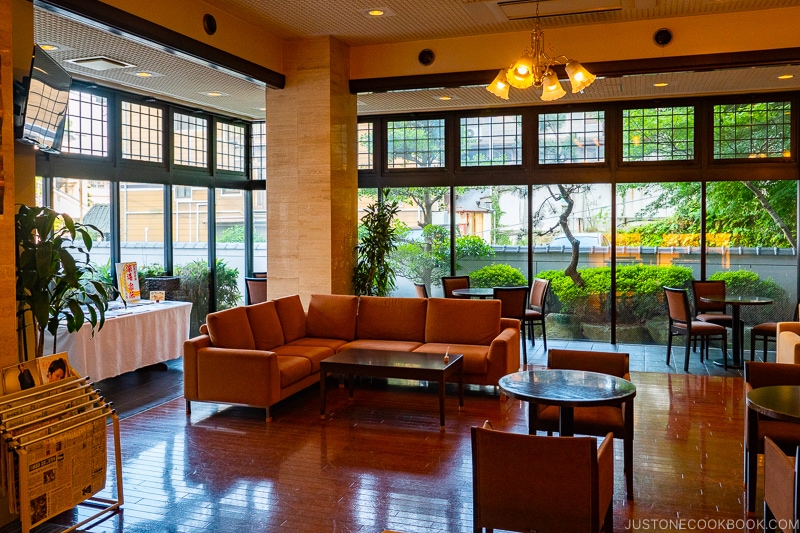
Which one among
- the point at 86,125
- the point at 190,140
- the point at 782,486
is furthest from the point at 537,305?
the point at 782,486

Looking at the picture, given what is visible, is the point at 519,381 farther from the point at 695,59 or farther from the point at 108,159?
the point at 108,159

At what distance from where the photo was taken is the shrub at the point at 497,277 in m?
10.4

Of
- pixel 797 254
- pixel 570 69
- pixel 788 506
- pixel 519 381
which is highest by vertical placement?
pixel 570 69

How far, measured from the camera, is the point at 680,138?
9.62 metres

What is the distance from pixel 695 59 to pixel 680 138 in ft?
7.63

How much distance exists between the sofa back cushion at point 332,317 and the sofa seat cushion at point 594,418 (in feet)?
11.7

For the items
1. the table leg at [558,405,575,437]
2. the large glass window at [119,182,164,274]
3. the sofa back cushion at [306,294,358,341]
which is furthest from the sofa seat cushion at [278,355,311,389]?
the large glass window at [119,182,164,274]

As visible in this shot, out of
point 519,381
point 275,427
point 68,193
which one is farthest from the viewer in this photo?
point 68,193

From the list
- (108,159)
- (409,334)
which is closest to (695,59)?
(409,334)

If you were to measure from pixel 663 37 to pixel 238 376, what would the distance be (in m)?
5.74

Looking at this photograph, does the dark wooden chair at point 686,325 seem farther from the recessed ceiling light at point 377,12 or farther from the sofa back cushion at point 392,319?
the recessed ceiling light at point 377,12

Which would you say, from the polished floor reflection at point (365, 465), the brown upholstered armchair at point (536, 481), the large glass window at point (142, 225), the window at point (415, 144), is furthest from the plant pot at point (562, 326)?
the brown upholstered armchair at point (536, 481)

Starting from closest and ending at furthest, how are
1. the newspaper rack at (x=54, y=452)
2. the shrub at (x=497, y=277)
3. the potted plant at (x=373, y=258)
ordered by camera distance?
the newspaper rack at (x=54, y=452), the potted plant at (x=373, y=258), the shrub at (x=497, y=277)

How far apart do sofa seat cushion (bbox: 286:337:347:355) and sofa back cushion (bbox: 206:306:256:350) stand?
0.82m
